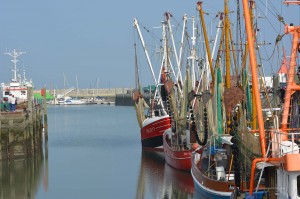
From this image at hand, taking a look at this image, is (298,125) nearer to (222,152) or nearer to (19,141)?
(222,152)

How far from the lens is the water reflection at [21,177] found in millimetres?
36219

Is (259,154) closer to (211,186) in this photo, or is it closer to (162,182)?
(211,186)

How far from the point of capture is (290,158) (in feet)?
55.2

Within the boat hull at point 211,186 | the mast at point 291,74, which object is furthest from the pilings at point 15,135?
the mast at point 291,74

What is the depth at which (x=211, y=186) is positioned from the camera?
26719 millimetres

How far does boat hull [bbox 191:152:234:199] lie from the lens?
997 inches

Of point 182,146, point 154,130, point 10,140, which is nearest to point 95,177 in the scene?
point 182,146

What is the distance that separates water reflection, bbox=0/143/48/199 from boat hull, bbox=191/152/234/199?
393 inches

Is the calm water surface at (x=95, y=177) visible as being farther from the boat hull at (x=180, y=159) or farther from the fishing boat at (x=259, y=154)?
the fishing boat at (x=259, y=154)

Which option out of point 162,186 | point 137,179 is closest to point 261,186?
point 162,186

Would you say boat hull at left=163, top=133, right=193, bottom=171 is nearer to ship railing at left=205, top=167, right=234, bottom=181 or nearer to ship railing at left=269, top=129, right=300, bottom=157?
ship railing at left=205, top=167, right=234, bottom=181

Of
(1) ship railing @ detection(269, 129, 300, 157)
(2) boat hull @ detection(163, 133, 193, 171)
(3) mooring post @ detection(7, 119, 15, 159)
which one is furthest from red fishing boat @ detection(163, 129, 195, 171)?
(1) ship railing @ detection(269, 129, 300, 157)

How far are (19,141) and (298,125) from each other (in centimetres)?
2696

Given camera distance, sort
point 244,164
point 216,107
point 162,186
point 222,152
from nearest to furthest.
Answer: point 244,164 → point 222,152 → point 216,107 → point 162,186
